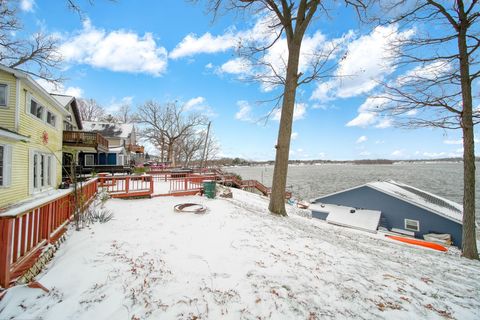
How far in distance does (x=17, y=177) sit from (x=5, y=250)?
30.1 feet

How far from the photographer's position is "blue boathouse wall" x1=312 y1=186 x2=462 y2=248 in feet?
44.9

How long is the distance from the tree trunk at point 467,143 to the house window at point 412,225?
29.0 feet

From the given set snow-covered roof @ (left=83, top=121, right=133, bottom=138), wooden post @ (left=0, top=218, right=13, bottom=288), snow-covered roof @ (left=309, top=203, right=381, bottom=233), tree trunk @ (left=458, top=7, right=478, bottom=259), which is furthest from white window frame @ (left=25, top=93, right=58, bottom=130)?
snow-covered roof @ (left=309, top=203, right=381, bottom=233)

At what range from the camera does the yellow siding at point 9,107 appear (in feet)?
27.7

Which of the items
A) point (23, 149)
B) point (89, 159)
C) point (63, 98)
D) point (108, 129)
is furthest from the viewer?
point (108, 129)

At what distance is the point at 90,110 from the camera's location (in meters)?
40.4

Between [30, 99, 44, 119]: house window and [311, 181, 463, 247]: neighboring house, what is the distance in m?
21.0

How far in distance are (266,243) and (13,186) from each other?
35.1 ft

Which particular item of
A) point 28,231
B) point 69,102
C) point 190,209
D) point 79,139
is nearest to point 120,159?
point 69,102

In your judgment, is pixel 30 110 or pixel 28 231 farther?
pixel 30 110

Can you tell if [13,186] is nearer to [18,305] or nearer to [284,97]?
[18,305]

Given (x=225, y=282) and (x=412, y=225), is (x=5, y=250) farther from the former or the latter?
(x=412, y=225)

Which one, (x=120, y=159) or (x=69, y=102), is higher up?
(x=69, y=102)

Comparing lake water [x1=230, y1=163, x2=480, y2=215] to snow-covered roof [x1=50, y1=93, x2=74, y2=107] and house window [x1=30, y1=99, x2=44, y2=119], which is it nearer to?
snow-covered roof [x1=50, y1=93, x2=74, y2=107]
